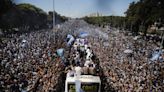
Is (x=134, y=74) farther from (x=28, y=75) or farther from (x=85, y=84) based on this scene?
(x=28, y=75)

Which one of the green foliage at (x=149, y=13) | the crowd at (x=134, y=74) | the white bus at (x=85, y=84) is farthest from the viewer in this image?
the green foliage at (x=149, y=13)

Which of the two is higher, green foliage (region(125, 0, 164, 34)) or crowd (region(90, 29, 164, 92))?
green foliage (region(125, 0, 164, 34))

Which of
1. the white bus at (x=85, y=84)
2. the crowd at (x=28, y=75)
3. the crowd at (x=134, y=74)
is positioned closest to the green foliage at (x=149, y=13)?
the crowd at (x=134, y=74)

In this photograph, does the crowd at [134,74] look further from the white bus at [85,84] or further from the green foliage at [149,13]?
the green foliage at [149,13]

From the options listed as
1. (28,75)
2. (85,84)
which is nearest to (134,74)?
(85,84)

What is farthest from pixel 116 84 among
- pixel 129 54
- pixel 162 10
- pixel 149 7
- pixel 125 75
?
pixel 149 7

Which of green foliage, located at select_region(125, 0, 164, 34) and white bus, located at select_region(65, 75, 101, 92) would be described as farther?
green foliage, located at select_region(125, 0, 164, 34)

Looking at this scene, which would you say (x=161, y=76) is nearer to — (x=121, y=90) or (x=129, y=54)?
(x=121, y=90)

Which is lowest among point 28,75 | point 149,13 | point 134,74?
point 134,74

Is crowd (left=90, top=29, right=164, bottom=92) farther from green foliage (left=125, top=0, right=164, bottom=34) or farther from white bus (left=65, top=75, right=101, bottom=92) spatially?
green foliage (left=125, top=0, right=164, bottom=34)

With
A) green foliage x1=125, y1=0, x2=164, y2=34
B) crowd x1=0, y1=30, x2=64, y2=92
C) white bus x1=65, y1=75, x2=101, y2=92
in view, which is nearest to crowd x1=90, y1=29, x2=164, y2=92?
white bus x1=65, y1=75, x2=101, y2=92

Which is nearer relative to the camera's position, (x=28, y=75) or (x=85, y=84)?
(x=85, y=84)
